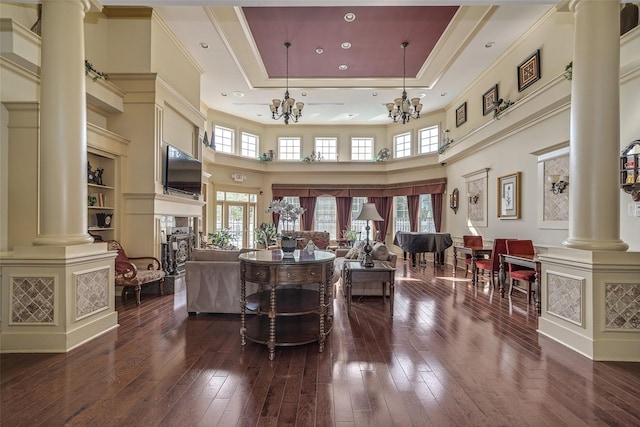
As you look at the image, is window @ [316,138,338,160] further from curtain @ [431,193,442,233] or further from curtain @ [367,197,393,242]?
curtain @ [431,193,442,233]

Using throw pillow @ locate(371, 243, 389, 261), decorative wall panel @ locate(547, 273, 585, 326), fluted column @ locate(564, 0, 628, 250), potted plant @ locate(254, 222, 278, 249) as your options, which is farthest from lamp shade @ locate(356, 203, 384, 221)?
potted plant @ locate(254, 222, 278, 249)

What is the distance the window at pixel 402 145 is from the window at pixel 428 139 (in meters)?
0.41

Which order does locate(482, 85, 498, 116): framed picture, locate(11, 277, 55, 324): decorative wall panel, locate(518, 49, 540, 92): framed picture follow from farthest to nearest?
locate(482, 85, 498, 116): framed picture → locate(518, 49, 540, 92): framed picture → locate(11, 277, 55, 324): decorative wall panel

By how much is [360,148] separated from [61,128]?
29.9 feet

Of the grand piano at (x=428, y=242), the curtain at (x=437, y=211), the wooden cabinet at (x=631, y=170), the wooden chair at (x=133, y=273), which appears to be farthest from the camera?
the curtain at (x=437, y=211)

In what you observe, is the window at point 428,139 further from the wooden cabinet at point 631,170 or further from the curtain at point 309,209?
the wooden cabinet at point 631,170

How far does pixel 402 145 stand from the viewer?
35.0 ft

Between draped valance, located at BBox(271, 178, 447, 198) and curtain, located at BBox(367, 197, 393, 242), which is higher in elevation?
draped valance, located at BBox(271, 178, 447, 198)

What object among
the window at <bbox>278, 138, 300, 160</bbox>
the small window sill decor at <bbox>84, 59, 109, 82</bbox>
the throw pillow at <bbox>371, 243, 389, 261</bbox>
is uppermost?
the window at <bbox>278, 138, 300, 160</bbox>

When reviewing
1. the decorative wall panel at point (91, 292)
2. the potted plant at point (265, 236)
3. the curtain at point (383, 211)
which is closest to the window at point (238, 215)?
A: the potted plant at point (265, 236)

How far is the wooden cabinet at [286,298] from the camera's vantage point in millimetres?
2896

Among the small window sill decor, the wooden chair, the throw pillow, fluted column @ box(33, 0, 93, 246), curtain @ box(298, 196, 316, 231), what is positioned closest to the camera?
fluted column @ box(33, 0, 93, 246)

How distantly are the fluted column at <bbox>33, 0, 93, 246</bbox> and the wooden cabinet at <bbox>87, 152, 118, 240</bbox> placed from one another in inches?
74.9

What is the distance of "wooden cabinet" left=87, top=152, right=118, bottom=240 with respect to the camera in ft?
16.4
